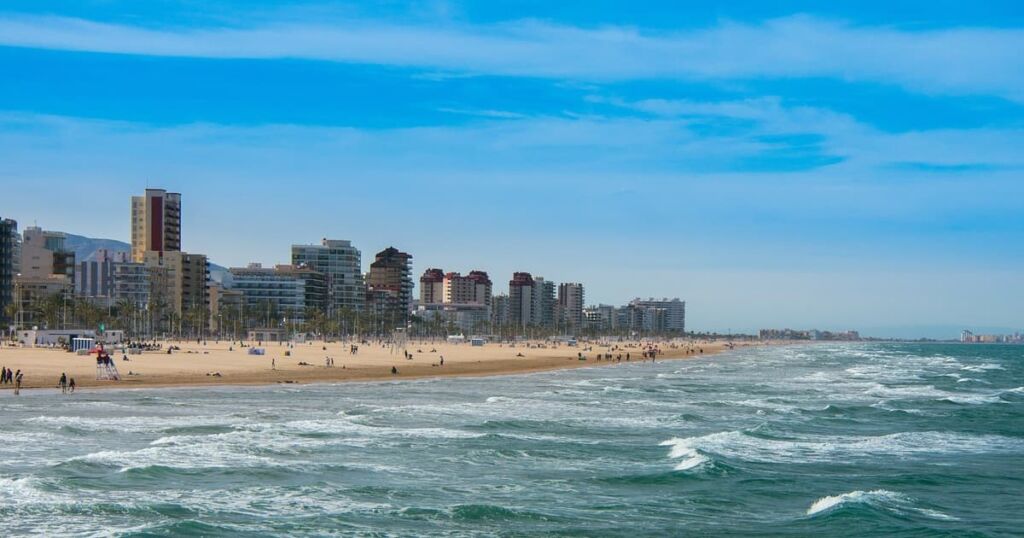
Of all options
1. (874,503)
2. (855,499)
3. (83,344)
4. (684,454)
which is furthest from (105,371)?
(874,503)

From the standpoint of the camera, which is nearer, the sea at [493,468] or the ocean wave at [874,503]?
the sea at [493,468]

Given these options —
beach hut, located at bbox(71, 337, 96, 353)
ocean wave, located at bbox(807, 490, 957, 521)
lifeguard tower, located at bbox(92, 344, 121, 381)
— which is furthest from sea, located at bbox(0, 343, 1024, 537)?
beach hut, located at bbox(71, 337, 96, 353)

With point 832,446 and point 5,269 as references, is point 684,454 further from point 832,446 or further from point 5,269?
point 5,269

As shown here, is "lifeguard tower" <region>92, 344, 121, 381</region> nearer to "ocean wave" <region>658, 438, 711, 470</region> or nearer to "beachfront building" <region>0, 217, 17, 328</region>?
"ocean wave" <region>658, 438, 711, 470</region>

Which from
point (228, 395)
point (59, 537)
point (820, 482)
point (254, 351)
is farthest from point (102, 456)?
point (254, 351)

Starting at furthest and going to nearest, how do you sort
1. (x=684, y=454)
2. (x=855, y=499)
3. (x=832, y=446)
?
(x=832, y=446)
(x=684, y=454)
(x=855, y=499)

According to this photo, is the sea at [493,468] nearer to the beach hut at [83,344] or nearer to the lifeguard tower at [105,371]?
the lifeguard tower at [105,371]

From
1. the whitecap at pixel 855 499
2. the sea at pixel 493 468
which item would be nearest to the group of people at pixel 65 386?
the sea at pixel 493 468
